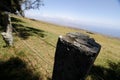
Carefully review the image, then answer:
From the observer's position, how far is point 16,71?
8.12 meters

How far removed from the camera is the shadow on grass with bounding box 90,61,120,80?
29.7 feet

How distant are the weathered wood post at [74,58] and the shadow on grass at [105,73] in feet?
19.2

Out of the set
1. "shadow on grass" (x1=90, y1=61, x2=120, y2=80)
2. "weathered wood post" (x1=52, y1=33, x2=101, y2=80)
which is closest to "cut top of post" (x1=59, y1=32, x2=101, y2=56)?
"weathered wood post" (x1=52, y1=33, x2=101, y2=80)

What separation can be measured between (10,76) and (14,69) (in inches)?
21.2

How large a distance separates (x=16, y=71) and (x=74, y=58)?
563 cm

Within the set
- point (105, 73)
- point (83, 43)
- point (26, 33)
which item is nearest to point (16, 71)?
→ point (105, 73)

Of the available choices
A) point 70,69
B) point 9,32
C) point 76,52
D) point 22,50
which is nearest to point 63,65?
point 70,69

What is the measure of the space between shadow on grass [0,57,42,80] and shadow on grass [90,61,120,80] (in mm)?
2905

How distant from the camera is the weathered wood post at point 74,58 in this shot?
295 cm

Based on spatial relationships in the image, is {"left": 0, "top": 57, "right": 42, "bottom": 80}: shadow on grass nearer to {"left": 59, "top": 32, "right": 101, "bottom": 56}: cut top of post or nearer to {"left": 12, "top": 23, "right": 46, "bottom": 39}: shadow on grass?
{"left": 59, "top": 32, "right": 101, "bottom": 56}: cut top of post

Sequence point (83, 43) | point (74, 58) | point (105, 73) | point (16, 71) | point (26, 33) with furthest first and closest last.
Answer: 1. point (26, 33)
2. point (105, 73)
3. point (16, 71)
4. point (83, 43)
5. point (74, 58)

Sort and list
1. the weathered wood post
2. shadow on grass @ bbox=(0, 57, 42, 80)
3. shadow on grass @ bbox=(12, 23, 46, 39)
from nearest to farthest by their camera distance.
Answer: the weathered wood post, shadow on grass @ bbox=(0, 57, 42, 80), shadow on grass @ bbox=(12, 23, 46, 39)

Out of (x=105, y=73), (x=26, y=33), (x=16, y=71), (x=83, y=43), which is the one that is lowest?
(x=105, y=73)

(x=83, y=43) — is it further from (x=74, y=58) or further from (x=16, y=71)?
(x=16, y=71)
